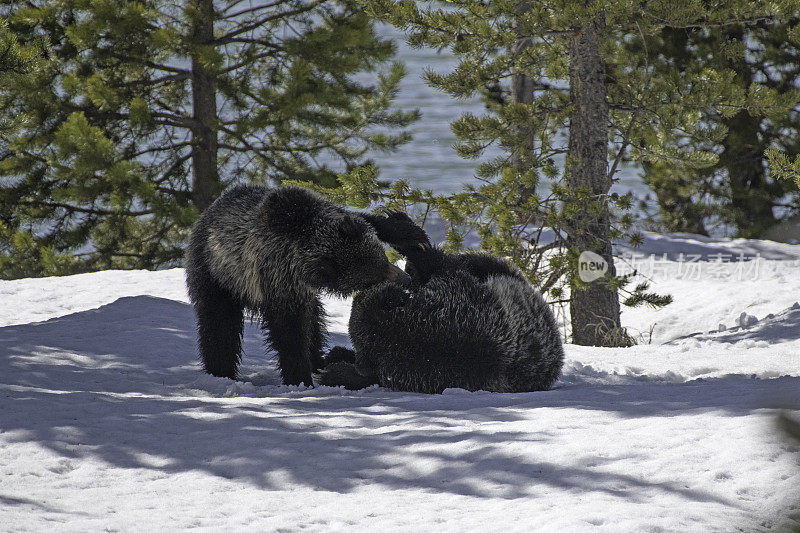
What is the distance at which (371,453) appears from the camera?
305 centimetres

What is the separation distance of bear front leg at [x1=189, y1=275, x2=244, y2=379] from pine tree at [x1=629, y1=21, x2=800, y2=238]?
9.51 metres

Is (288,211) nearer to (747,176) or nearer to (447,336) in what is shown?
(447,336)

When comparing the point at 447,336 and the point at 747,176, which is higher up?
the point at 747,176

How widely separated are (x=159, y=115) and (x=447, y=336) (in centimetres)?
1082

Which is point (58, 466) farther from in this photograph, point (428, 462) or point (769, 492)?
point (769, 492)

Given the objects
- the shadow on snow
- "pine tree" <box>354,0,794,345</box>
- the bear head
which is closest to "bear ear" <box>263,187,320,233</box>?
the bear head

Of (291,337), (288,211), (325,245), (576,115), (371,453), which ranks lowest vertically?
(371,453)

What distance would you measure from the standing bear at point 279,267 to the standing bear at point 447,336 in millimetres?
198

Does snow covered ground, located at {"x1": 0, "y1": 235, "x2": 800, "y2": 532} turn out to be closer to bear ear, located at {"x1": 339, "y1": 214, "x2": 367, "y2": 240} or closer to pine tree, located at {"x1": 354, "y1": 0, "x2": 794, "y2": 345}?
bear ear, located at {"x1": 339, "y1": 214, "x2": 367, "y2": 240}

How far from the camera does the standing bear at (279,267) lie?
4.35m

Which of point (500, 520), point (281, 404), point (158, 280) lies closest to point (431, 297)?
point (281, 404)

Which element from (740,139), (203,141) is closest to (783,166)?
(740,139)

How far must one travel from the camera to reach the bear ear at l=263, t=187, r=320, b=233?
432 centimetres

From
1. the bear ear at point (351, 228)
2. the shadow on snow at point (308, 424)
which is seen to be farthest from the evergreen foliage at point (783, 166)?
the bear ear at point (351, 228)
